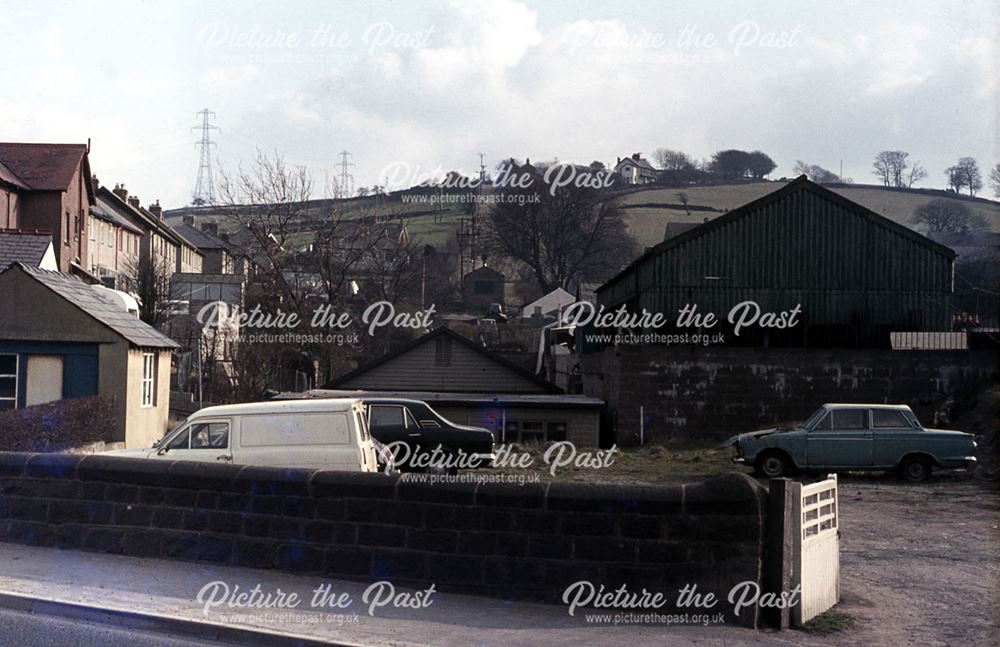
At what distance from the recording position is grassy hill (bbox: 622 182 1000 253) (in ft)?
309

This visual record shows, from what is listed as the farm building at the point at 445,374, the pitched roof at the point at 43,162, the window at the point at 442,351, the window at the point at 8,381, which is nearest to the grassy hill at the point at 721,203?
the pitched roof at the point at 43,162

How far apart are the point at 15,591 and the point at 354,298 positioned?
1959 inches

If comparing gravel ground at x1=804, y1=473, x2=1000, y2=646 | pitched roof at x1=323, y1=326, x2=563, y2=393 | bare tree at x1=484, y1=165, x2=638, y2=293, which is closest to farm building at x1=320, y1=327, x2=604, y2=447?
pitched roof at x1=323, y1=326, x2=563, y2=393

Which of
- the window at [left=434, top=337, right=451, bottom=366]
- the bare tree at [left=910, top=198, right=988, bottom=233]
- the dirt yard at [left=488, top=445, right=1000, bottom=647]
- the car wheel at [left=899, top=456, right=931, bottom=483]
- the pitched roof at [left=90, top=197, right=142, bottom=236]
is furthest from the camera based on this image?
the bare tree at [left=910, top=198, right=988, bottom=233]

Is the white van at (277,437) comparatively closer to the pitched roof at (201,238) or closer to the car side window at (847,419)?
the car side window at (847,419)

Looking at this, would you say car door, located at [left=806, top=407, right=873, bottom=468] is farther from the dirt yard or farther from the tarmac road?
the tarmac road

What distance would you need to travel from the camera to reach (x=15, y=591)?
9.70m

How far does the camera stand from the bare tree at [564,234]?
79.4m

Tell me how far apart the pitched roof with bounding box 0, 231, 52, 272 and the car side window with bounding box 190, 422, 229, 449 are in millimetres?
16669

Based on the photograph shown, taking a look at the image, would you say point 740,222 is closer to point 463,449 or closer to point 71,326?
point 463,449

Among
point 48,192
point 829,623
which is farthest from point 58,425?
point 48,192

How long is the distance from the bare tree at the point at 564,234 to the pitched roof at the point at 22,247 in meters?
47.7

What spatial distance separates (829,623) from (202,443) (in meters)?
9.34

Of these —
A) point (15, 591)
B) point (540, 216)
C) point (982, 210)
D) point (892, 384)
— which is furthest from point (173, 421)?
point (982, 210)
